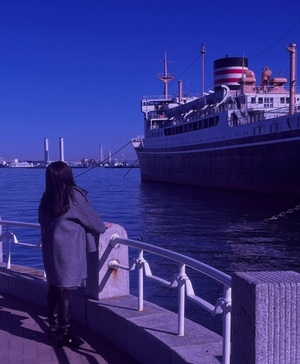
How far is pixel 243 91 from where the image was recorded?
4391 cm

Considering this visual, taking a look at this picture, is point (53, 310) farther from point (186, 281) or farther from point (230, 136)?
point (230, 136)

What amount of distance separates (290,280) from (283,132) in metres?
30.1

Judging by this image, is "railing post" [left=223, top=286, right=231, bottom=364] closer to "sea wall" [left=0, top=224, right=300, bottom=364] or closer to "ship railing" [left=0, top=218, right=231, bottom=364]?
"ship railing" [left=0, top=218, right=231, bottom=364]

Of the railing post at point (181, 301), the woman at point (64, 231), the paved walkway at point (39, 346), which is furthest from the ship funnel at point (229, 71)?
the railing post at point (181, 301)

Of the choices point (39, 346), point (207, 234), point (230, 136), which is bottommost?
point (207, 234)

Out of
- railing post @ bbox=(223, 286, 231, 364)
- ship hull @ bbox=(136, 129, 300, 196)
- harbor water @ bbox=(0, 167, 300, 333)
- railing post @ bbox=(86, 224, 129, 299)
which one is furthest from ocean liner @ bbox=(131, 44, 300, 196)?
railing post @ bbox=(223, 286, 231, 364)

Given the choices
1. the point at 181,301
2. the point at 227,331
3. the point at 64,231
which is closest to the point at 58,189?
the point at 64,231

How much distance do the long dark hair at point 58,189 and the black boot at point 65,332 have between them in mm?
770

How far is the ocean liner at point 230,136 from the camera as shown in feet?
104

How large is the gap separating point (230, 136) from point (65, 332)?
116 feet

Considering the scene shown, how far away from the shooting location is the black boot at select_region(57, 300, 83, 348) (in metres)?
3.97

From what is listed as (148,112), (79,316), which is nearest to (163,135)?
(148,112)

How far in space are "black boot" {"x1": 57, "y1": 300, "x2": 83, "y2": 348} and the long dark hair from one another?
30.3 inches

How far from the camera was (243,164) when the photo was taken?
35812mm
